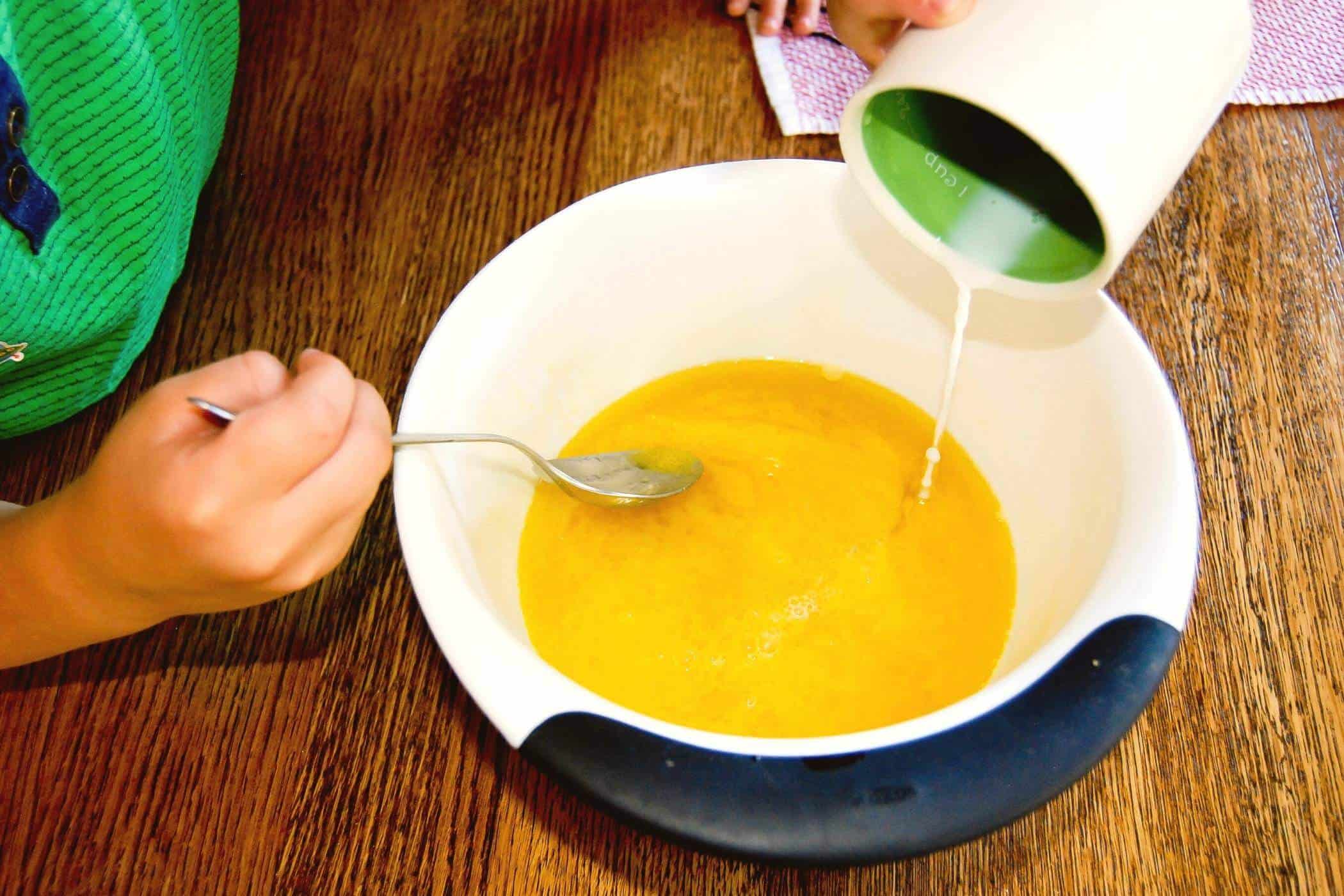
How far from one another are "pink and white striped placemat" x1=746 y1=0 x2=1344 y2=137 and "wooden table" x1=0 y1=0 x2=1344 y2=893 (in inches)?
0.8

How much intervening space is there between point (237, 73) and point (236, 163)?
0.43 feet

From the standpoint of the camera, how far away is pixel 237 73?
3.46ft

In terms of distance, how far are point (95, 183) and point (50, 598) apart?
335 mm

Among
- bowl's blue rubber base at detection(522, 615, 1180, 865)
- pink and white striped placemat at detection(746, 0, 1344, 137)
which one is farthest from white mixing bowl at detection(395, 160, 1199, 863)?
pink and white striped placemat at detection(746, 0, 1344, 137)

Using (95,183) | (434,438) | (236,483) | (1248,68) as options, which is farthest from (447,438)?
(1248,68)

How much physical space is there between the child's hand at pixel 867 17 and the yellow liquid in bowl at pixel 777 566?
0.29 meters

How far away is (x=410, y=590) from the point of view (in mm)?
751

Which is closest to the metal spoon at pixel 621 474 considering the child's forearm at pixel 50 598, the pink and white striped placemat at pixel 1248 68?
the child's forearm at pixel 50 598

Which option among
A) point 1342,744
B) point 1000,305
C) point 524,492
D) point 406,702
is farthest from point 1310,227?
point 406,702

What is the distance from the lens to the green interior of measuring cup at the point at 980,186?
2.19 ft

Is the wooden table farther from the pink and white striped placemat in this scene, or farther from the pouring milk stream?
the pouring milk stream

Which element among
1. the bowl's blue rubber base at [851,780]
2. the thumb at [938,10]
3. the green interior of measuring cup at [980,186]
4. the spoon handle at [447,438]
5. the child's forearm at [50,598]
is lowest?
the child's forearm at [50,598]

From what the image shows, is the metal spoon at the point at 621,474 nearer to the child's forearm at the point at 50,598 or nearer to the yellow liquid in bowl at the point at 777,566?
the yellow liquid in bowl at the point at 777,566

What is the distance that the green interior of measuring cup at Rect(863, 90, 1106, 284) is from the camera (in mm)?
668
